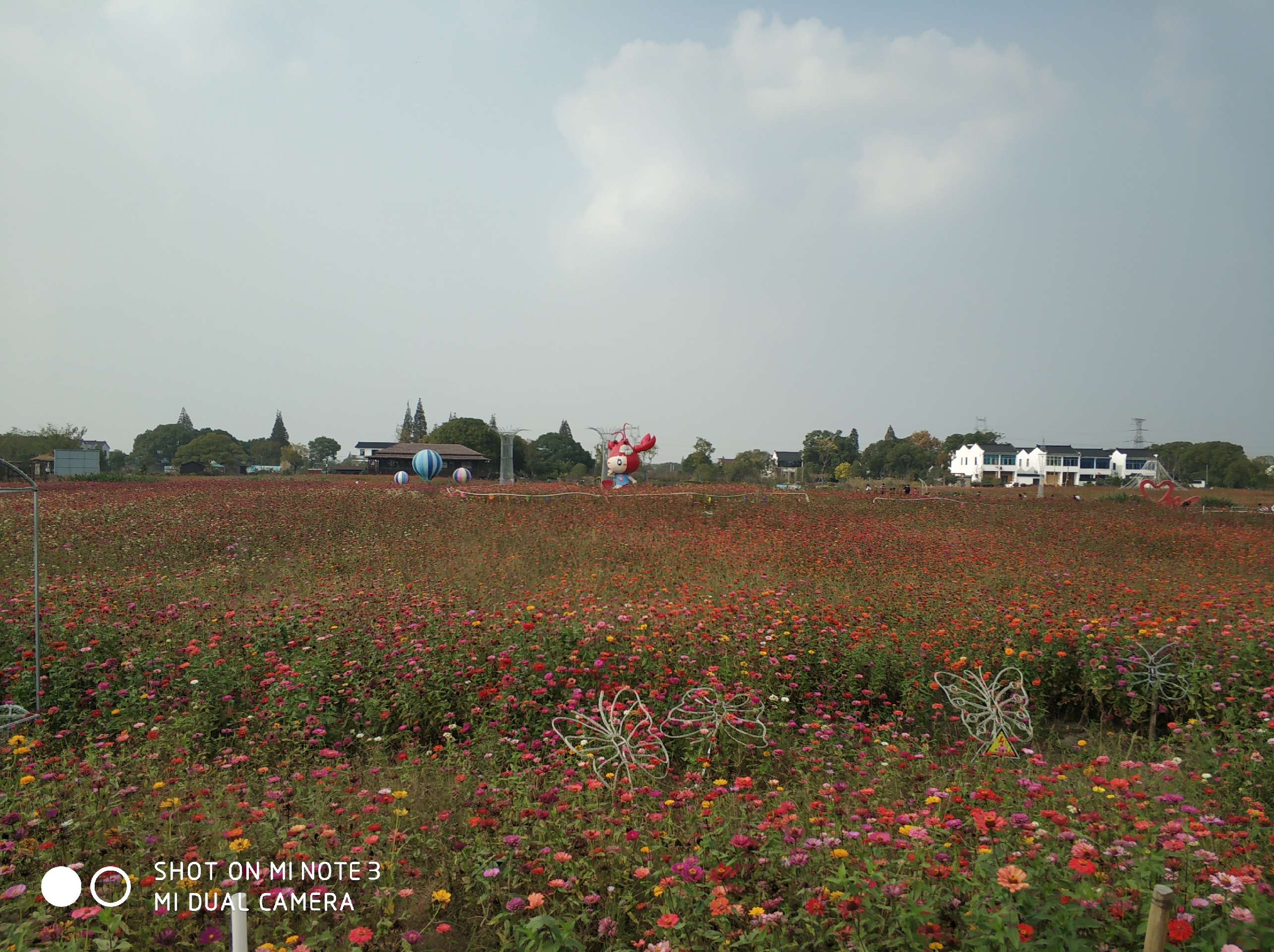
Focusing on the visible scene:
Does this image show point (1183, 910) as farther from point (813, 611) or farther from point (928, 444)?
point (928, 444)

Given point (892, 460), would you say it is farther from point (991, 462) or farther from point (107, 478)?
point (107, 478)

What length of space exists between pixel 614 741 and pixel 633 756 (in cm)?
Result: 20

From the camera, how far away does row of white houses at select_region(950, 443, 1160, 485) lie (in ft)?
271

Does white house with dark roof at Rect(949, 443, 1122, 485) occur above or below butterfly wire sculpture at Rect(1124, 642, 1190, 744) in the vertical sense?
above

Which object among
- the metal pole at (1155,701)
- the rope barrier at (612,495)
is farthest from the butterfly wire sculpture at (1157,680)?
the rope barrier at (612,495)

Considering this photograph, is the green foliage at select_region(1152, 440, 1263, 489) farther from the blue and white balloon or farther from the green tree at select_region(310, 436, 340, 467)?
the green tree at select_region(310, 436, 340, 467)

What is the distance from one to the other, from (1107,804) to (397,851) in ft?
9.66

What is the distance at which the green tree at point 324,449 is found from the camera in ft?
357

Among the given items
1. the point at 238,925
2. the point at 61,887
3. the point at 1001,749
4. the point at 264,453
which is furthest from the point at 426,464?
the point at 264,453

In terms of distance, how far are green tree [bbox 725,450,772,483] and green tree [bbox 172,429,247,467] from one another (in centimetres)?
5290

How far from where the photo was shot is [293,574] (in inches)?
346

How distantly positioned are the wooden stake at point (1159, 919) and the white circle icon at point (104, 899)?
2962mm

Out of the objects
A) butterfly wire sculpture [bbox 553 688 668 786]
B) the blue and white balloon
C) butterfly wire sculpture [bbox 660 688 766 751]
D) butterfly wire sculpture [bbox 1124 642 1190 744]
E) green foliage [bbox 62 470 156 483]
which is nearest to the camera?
→ butterfly wire sculpture [bbox 553 688 668 786]

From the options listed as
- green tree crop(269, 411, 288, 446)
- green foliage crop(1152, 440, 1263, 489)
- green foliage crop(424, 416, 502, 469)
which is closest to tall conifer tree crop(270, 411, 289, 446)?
green tree crop(269, 411, 288, 446)
